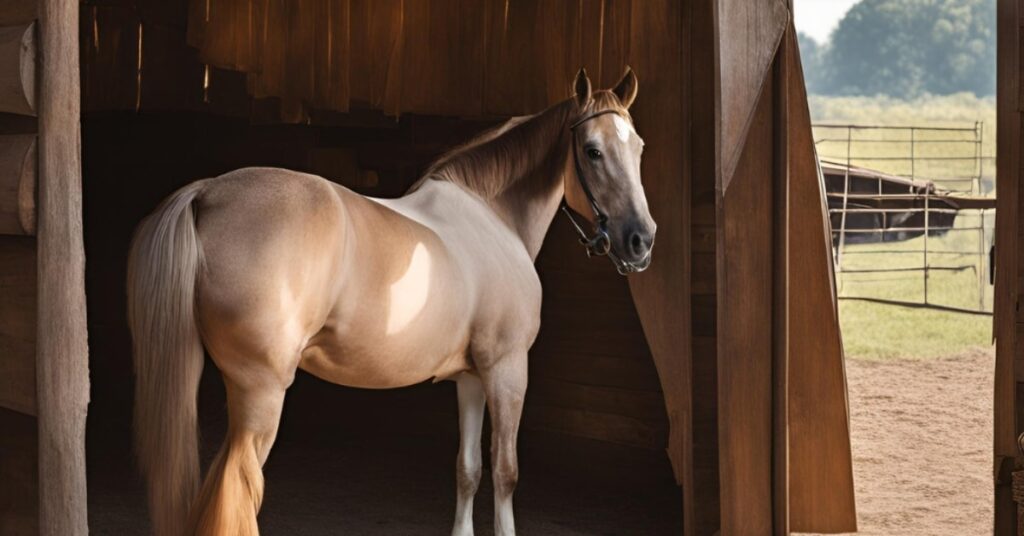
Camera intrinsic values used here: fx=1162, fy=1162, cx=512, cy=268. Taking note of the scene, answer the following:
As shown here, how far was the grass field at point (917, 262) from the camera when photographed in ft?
39.2

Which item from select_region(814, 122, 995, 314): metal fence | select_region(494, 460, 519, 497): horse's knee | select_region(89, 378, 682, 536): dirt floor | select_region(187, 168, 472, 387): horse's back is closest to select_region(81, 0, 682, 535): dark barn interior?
select_region(89, 378, 682, 536): dirt floor

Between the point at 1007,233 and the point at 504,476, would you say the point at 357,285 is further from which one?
the point at 1007,233

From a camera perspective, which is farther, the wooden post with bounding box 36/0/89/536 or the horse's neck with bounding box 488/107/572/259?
the horse's neck with bounding box 488/107/572/259

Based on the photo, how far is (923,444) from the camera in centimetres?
748

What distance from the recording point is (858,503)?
5.82 metres

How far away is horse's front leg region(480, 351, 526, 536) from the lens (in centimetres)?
441

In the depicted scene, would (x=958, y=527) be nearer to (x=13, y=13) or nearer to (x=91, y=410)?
(x=13, y=13)

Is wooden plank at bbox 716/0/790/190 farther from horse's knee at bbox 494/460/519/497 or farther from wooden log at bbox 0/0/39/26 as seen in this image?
wooden log at bbox 0/0/39/26

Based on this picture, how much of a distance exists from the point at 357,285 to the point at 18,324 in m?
1.00

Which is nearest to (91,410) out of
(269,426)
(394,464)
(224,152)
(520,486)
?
(224,152)

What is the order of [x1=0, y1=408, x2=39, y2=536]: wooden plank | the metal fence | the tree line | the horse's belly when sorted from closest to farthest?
[x1=0, y1=408, x2=39, y2=536]: wooden plank, the horse's belly, the metal fence, the tree line

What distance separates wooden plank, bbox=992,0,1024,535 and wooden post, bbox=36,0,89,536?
2.73m

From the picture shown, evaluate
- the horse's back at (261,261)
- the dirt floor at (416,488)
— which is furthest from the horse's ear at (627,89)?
the dirt floor at (416,488)

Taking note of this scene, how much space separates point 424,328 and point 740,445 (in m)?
1.32
